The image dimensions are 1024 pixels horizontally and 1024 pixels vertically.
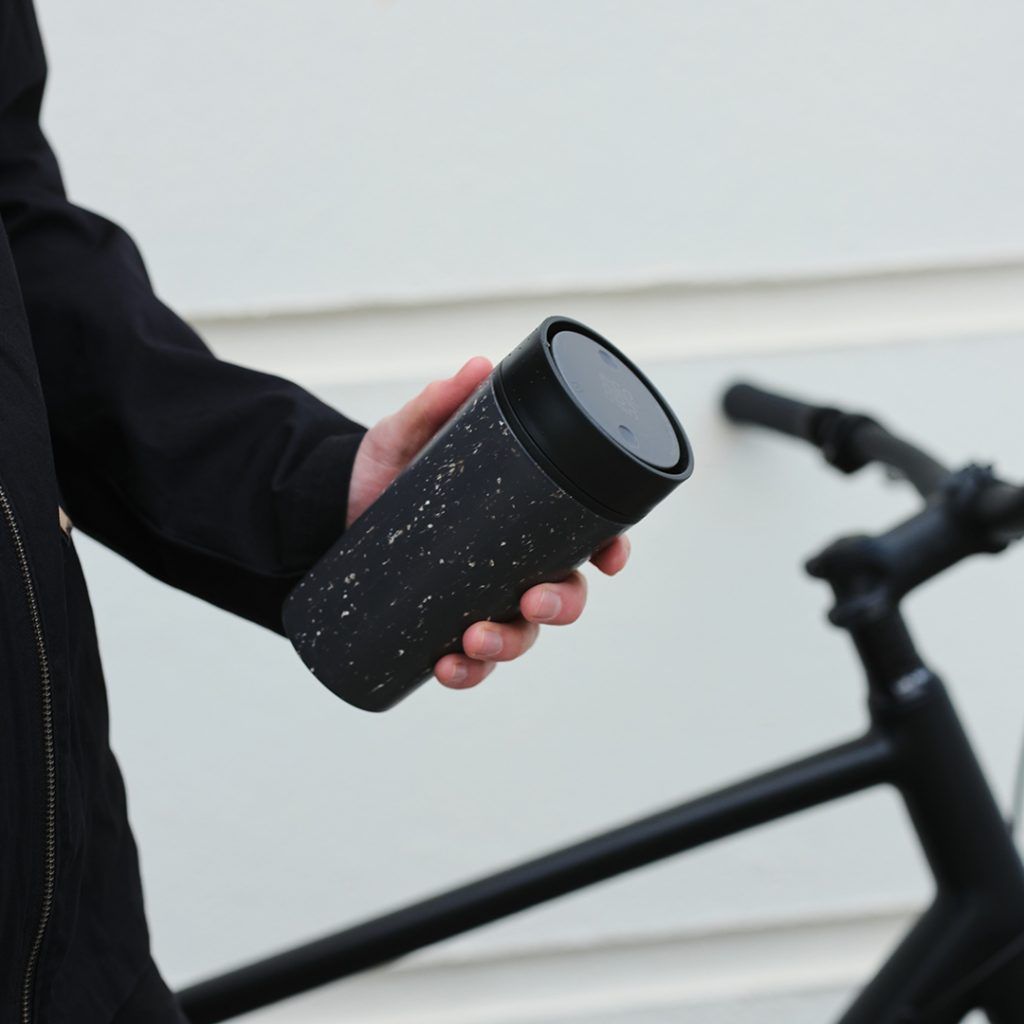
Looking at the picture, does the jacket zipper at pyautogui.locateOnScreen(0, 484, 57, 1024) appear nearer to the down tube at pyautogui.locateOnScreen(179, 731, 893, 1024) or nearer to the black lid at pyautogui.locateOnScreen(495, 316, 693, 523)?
the black lid at pyautogui.locateOnScreen(495, 316, 693, 523)

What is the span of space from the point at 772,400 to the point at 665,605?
0.20 meters

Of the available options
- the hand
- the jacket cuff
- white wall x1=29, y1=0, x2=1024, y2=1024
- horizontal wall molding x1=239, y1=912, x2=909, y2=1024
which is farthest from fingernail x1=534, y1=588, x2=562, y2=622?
horizontal wall molding x1=239, y1=912, x2=909, y2=1024

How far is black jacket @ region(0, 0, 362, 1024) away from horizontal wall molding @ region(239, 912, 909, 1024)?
0.58 m

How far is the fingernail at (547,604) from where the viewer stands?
0.42m

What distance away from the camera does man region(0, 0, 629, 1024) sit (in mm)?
424

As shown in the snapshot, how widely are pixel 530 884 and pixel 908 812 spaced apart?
0.20 meters

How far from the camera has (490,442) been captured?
0.39 metres

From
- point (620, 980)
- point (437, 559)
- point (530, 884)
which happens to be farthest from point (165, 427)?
point (620, 980)

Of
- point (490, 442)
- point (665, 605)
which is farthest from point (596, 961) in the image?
point (490, 442)

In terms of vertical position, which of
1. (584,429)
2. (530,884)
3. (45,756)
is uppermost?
(584,429)

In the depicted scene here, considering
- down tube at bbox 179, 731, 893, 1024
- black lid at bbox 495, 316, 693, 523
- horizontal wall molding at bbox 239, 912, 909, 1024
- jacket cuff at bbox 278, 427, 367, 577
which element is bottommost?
horizontal wall molding at bbox 239, 912, 909, 1024

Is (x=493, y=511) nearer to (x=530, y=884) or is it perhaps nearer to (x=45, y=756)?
(x=45, y=756)

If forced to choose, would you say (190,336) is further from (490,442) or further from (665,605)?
Answer: (665,605)

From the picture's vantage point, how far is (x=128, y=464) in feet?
1.67
